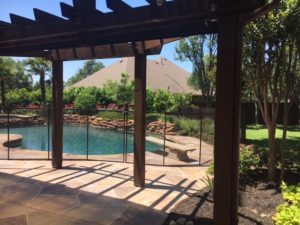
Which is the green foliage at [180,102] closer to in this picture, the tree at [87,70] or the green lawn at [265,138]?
the green lawn at [265,138]

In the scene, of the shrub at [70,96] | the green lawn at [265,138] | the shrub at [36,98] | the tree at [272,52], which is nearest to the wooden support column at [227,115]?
the tree at [272,52]

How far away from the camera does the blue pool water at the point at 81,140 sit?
47.6ft

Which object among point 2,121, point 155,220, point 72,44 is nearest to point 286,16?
point 72,44

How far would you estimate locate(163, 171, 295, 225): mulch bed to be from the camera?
15.4 ft

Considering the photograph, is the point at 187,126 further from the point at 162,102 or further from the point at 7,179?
the point at 7,179

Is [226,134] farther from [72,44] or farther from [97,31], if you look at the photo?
[72,44]

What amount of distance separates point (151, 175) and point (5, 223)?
11.7 feet

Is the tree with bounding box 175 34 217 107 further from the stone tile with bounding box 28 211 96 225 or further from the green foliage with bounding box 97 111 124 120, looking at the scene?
the stone tile with bounding box 28 211 96 225

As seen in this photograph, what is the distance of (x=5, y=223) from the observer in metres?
4.64

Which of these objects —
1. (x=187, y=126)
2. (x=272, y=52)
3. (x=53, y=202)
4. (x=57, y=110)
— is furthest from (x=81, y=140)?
(x=272, y=52)

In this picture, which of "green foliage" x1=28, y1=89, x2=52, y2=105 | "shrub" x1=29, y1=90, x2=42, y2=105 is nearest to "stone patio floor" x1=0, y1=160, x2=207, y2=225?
"green foliage" x1=28, y1=89, x2=52, y2=105

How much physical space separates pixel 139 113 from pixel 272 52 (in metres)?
2.68

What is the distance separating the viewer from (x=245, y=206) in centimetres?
520

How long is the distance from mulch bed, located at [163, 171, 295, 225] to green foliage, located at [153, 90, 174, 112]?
678 inches
